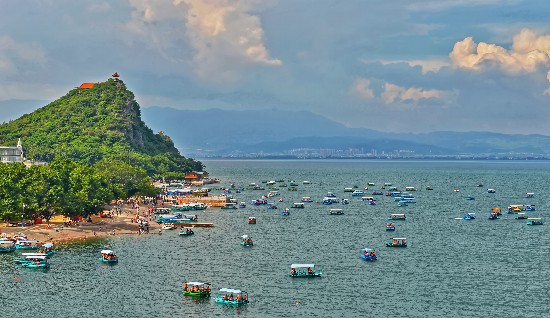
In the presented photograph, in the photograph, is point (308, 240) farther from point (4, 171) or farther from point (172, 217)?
point (4, 171)

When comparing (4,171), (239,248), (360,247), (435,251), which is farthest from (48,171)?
(435,251)

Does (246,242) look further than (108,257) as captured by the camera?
Yes

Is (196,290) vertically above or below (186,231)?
below

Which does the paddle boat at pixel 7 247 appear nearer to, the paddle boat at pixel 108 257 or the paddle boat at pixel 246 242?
the paddle boat at pixel 108 257

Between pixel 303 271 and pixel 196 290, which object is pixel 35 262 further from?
pixel 303 271

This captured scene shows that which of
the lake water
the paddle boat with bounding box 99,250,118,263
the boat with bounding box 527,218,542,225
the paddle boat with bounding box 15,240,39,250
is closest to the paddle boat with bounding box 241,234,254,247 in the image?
the lake water

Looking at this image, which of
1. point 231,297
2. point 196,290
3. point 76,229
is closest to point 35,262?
point 196,290

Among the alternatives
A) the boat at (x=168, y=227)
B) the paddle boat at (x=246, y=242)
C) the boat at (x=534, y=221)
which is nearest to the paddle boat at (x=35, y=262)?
the paddle boat at (x=246, y=242)
